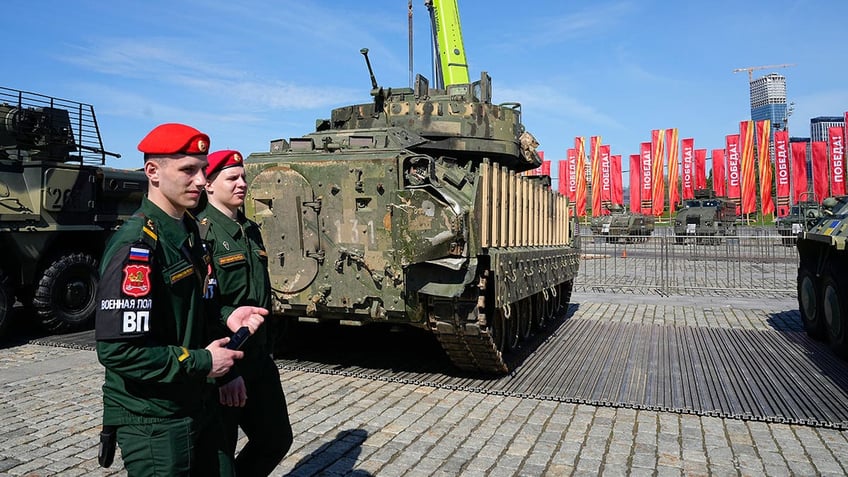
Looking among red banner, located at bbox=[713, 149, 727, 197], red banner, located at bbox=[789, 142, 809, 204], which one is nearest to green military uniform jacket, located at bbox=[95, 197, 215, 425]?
red banner, located at bbox=[789, 142, 809, 204]

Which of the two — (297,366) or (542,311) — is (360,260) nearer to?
(297,366)

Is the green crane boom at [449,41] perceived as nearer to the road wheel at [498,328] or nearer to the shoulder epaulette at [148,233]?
the road wheel at [498,328]

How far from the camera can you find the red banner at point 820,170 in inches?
1302

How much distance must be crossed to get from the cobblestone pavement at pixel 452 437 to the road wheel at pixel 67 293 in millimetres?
2689

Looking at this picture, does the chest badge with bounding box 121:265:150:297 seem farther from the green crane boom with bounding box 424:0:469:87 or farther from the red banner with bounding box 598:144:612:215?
the red banner with bounding box 598:144:612:215

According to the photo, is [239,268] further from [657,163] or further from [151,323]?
[657,163]

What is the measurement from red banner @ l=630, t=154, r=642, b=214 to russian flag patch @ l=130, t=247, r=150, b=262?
123ft

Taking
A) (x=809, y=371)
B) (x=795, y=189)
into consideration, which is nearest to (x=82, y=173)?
(x=809, y=371)

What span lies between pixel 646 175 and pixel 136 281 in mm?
38196

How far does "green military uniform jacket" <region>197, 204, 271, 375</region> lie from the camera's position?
10.1ft

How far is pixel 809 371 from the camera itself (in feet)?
23.4

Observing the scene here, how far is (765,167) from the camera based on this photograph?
33531 mm

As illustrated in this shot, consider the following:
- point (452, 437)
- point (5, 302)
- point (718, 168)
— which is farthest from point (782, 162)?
point (5, 302)

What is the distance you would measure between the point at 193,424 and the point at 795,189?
124 feet
